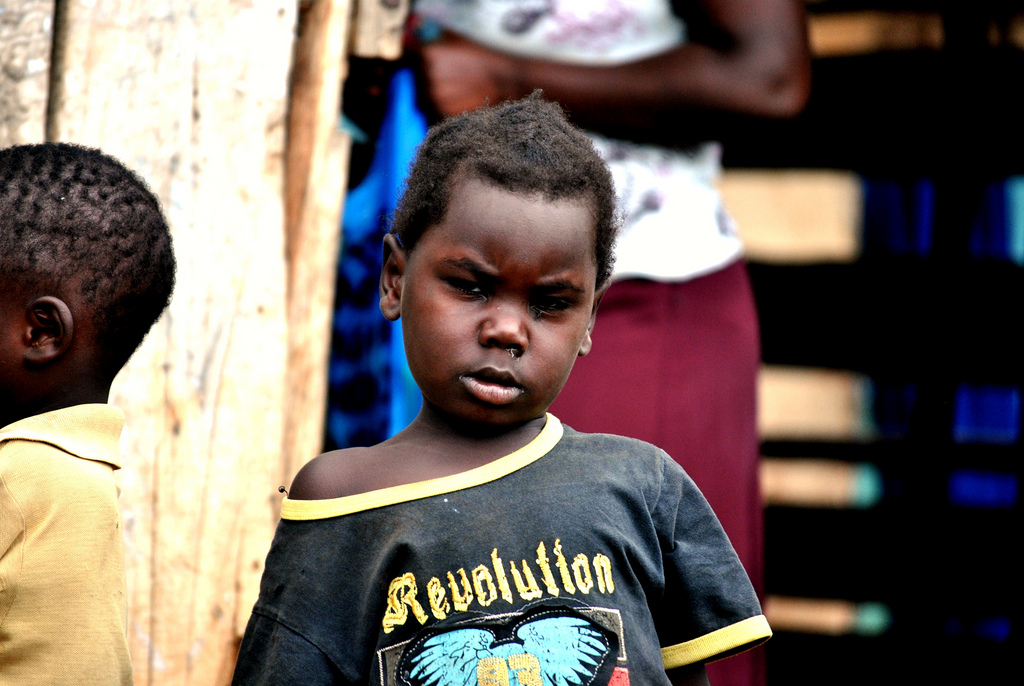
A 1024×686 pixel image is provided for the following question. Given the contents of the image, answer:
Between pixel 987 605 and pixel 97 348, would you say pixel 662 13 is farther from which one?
pixel 987 605

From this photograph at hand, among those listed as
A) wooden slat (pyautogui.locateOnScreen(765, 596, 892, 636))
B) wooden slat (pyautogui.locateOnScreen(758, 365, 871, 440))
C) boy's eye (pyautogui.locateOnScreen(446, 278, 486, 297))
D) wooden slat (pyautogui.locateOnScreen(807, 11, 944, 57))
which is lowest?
wooden slat (pyautogui.locateOnScreen(765, 596, 892, 636))

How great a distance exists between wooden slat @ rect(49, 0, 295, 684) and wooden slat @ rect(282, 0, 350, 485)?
0.10 meters

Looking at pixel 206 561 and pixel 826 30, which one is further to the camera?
pixel 826 30

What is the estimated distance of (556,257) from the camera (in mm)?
1504

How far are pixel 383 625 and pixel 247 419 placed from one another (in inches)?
31.1

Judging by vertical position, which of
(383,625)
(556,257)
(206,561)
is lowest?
(206,561)

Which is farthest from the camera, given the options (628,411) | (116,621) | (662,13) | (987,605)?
(987,605)

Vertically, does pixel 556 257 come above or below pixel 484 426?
above

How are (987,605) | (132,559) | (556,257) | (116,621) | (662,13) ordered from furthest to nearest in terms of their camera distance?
(987,605), (662,13), (132,559), (556,257), (116,621)

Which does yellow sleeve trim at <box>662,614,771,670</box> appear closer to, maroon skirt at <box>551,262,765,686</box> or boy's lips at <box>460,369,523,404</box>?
boy's lips at <box>460,369,523,404</box>

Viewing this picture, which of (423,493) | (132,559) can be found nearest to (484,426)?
(423,493)

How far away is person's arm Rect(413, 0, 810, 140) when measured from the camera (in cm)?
229

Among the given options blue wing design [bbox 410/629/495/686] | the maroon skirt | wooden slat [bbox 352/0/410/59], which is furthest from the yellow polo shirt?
wooden slat [bbox 352/0/410/59]

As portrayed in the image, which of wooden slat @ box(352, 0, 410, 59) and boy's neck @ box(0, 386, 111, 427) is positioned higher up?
wooden slat @ box(352, 0, 410, 59)
